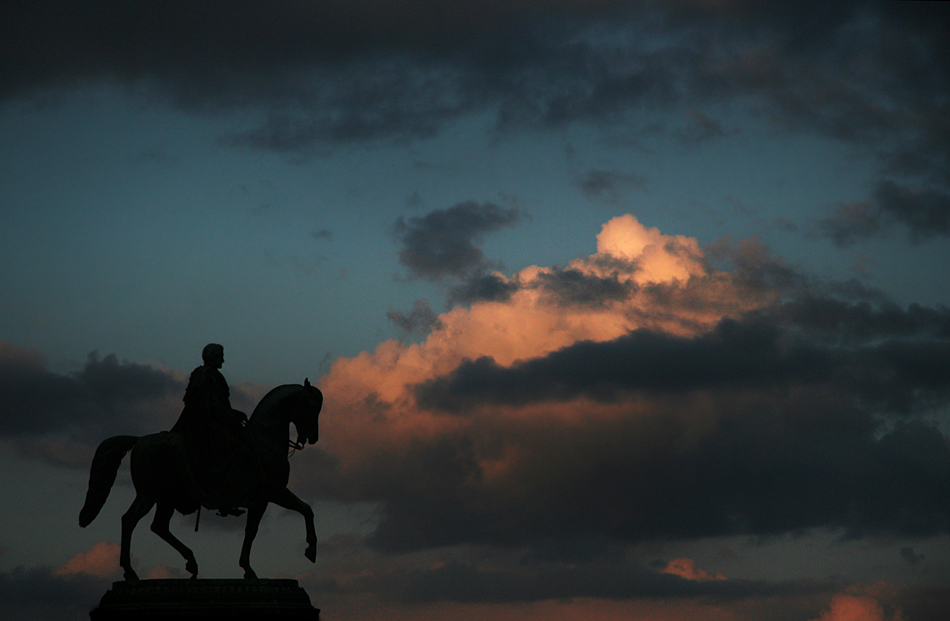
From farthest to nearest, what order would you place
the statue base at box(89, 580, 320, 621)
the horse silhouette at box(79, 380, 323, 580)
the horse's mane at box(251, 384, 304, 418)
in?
1. the horse's mane at box(251, 384, 304, 418)
2. the horse silhouette at box(79, 380, 323, 580)
3. the statue base at box(89, 580, 320, 621)

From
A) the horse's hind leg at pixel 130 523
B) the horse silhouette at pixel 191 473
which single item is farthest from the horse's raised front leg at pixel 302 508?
the horse's hind leg at pixel 130 523

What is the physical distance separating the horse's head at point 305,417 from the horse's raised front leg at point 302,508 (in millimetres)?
1224

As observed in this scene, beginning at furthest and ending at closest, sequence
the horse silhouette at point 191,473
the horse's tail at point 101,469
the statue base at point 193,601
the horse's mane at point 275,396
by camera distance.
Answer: the horse's mane at point 275,396 → the horse's tail at point 101,469 → the horse silhouette at point 191,473 → the statue base at point 193,601

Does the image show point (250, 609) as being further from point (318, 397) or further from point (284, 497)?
point (318, 397)

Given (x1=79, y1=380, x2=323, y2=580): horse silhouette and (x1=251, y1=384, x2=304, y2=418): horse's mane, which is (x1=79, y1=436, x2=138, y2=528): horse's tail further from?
(x1=251, y1=384, x2=304, y2=418): horse's mane

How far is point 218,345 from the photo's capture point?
101 feet

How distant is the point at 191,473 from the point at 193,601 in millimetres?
2581

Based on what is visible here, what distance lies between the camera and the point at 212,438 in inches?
1190

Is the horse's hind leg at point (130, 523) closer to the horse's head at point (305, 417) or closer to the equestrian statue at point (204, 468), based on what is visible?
the equestrian statue at point (204, 468)

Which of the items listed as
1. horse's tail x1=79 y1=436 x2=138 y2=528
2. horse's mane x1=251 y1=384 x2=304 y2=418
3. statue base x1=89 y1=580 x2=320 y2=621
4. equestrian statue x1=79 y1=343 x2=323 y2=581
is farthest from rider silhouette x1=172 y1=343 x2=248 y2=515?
statue base x1=89 y1=580 x2=320 y2=621

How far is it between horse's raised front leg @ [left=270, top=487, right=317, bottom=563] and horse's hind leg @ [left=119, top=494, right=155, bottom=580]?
2620 mm

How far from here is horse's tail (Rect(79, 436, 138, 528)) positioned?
98.5ft

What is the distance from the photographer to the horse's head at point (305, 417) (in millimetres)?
31031


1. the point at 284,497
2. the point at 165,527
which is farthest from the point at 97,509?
the point at 284,497
